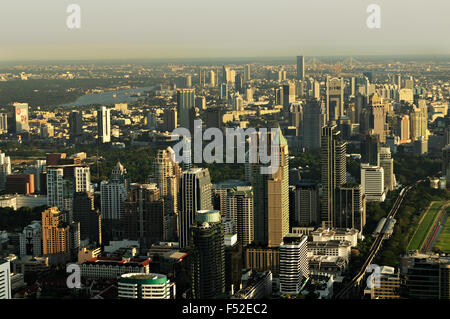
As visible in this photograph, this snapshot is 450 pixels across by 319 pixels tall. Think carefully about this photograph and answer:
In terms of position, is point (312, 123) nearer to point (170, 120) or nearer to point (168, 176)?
point (170, 120)

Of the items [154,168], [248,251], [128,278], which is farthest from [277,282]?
[154,168]

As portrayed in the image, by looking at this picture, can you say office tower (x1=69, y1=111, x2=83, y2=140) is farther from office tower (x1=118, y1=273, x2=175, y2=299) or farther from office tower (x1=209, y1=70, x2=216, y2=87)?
office tower (x1=118, y1=273, x2=175, y2=299)

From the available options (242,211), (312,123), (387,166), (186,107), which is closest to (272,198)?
(242,211)

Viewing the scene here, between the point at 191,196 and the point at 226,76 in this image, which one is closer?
the point at 191,196

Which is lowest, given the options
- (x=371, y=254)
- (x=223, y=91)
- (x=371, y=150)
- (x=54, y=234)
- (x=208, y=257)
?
(x=371, y=254)

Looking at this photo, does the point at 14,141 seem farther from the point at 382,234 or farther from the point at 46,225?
the point at 382,234

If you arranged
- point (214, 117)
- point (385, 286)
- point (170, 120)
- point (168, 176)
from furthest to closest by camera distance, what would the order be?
point (214, 117) → point (170, 120) → point (168, 176) → point (385, 286)

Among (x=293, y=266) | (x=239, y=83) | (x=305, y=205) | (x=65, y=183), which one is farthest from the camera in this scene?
(x=65, y=183)

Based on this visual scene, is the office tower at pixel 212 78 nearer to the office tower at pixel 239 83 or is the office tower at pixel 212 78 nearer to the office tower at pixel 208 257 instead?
the office tower at pixel 239 83
